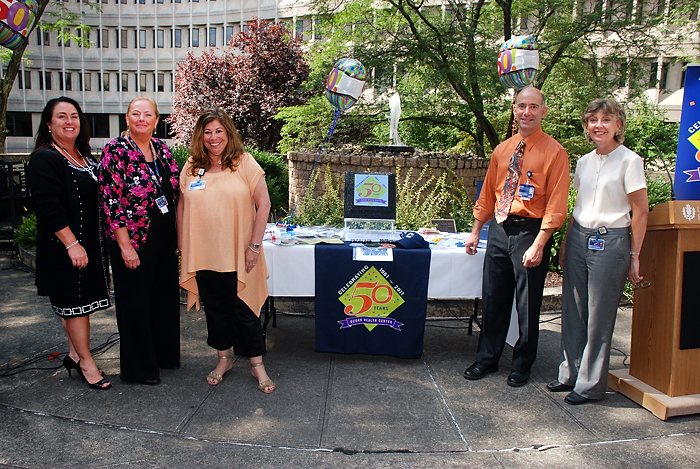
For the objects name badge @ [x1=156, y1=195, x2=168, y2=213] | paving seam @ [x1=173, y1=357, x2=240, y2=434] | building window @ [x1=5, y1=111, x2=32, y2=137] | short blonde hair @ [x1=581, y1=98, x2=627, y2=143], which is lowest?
paving seam @ [x1=173, y1=357, x2=240, y2=434]

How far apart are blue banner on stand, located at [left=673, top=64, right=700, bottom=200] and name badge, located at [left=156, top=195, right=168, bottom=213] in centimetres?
333

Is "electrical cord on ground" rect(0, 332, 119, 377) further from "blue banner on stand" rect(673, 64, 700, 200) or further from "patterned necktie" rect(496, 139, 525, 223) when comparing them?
"blue banner on stand" rect(673, 64, 700, 200)

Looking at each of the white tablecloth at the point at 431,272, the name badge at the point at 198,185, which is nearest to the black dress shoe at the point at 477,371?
the white tablecloth at the point at 431,272

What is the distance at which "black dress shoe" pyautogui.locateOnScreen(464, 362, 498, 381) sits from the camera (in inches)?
154

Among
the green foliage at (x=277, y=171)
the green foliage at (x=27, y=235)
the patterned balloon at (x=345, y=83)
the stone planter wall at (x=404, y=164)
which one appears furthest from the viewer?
the green foliage at (x=277, y=171)

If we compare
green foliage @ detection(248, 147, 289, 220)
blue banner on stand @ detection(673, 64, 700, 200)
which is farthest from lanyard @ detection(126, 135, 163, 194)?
green foliage @ detection(248, 147, 289, 220)

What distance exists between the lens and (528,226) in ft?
11.7

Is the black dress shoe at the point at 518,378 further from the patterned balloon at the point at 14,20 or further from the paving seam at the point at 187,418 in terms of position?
the patterned balloon at the point at 14,20

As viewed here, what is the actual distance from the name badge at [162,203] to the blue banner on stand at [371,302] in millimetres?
1114

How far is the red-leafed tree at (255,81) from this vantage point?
19578 millimetres

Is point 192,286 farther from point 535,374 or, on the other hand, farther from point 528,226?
point 535,374

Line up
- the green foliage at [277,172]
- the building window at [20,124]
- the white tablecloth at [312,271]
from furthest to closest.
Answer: the building window at [20,124], the green foliage at [277,172], the white tablecloth at [312,271]

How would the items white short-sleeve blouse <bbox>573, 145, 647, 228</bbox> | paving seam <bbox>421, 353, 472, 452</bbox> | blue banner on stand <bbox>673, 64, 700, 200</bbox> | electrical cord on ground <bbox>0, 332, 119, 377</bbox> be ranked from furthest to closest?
electrical cord on ground <bbox>0, 332, 119, 377</bbox>, blue banner on stand <bbox>673, 64, 700, 200</bbox>, white short-sleeve blouse <bbox>573, 145, 647, 228</bbox>, paving seam <bbox>421, 353, 472, 452</bbox>

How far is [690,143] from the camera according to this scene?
3445 mm
